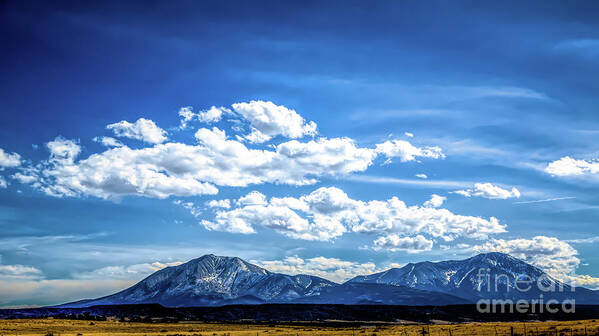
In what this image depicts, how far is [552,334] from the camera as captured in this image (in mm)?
64375

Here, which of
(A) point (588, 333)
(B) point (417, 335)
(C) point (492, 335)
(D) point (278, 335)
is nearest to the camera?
(A) point (588, 333)

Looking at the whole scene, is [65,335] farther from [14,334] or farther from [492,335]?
[492,335]

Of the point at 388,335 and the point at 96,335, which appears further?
the point at 96,335

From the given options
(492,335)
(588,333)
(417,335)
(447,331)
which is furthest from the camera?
(447,331)

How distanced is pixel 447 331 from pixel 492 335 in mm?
13860

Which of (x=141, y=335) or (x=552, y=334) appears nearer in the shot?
(x=552, y=334)

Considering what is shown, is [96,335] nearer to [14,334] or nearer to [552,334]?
[14,334]

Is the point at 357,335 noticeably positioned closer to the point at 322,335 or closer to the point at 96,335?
the point at 322,335

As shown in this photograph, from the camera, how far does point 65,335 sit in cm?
8375

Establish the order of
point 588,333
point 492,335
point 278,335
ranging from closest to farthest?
point 588,333 → point 492,335 → point 278,335

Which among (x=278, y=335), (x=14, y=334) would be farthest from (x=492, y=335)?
(x=14, y=334)

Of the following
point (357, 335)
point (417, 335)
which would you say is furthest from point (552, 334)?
point (357, 335)

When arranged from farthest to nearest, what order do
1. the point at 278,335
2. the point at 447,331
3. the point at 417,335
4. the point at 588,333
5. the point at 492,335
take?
the point at 278,335, the point at 447,331, the point at 417,335, the point at 492,335, the point at 588,333

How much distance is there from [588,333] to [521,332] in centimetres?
903
